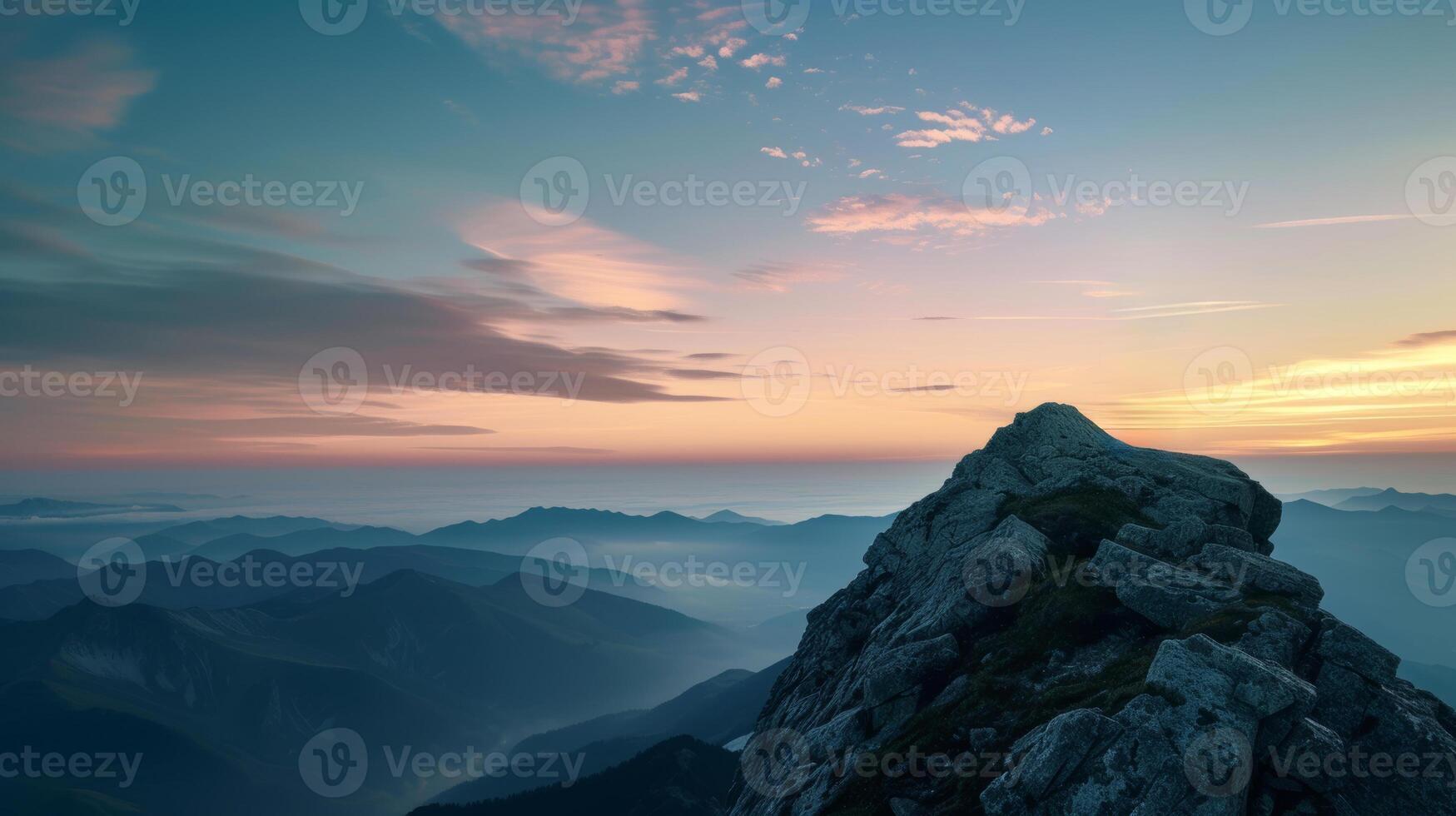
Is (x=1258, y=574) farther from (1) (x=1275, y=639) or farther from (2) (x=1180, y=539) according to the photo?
(1) (x=1275, y=639)

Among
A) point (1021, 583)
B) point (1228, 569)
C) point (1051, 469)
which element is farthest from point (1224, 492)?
point (1021, 583)

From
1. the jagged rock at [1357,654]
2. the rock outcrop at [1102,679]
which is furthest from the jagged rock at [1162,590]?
the jagged rock at [1357,654]

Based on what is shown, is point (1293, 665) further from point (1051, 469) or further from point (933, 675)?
point (1051, 469)

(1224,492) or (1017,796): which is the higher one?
(1224,492)

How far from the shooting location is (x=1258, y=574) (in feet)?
143

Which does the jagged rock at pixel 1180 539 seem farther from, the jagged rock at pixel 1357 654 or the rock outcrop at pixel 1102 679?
the jagged rock at pixel 1357 654

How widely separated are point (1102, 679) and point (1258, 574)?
48.8 ft

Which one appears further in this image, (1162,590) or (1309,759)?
(1162,590)

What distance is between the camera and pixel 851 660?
67812mm

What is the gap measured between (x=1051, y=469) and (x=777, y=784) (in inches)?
1684

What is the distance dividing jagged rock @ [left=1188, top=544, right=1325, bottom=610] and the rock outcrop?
0.41ft

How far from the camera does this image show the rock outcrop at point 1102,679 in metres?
30.2

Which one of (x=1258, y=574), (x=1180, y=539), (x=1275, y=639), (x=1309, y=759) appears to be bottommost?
(x=1309, y=759)

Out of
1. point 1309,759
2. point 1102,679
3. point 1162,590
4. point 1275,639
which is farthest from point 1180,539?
point 1309,759
